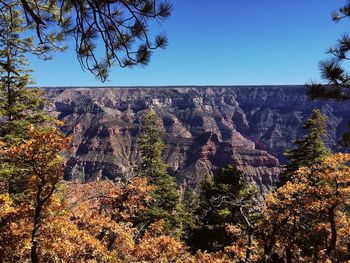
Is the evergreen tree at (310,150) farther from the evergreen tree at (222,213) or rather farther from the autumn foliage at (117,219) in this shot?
the autumn foliage at (117,219)

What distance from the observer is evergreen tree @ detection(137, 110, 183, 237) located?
31453 mm

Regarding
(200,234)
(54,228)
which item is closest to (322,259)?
(54,228)

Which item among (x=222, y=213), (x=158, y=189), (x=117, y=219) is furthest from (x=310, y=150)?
(x=117, y=219)

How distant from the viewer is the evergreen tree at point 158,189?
3145cm

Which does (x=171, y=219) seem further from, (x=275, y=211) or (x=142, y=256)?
(x=275, y=211)

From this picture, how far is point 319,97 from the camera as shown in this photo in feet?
28.6

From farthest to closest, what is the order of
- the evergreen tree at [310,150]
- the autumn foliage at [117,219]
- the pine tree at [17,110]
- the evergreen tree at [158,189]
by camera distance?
the evergreen tree at [158,189] < the evergreen tree at [310,150] < the pine tree at [17,110] < the autumn foliage at [117,219]

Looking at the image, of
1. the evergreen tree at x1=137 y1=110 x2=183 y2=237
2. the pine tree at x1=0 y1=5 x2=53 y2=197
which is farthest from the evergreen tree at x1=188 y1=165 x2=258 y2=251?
the pine tree at x1=0 y1=5 x2=53 y2=197

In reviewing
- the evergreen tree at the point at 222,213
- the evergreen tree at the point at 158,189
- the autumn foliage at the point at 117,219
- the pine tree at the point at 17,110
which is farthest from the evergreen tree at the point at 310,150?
the pine tree at the point at 17,110

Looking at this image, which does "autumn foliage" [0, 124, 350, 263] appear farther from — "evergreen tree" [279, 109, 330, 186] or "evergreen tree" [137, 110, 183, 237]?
"evergreen tree" [137, 110, 183, 237]

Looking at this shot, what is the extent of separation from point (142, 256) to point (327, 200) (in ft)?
27.0

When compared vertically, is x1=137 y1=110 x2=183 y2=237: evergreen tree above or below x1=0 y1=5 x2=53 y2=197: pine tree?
below

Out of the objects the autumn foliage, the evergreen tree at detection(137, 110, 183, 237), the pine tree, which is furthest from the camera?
the evergreen tree at detection(137, 110, 183, 237)

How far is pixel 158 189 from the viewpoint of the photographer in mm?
34719
